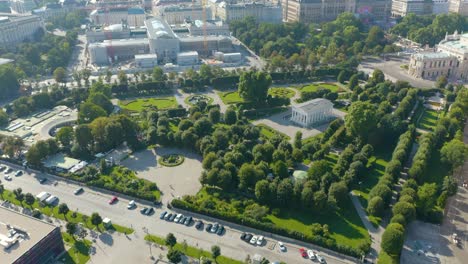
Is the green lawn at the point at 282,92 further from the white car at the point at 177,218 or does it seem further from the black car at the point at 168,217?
the black car at the point at 168,217

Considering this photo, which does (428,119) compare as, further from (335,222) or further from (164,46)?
(164,46)

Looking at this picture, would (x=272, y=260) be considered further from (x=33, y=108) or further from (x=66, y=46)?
(x=66, y=46)

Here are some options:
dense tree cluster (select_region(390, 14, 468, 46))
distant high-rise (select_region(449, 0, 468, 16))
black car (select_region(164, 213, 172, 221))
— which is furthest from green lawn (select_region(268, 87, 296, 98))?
distant high-rise (select_region(449, 0, 468, 16))

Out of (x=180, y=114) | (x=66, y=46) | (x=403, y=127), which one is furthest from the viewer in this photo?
(x=66, y=46)

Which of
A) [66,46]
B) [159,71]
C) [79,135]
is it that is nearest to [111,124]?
[79,135]

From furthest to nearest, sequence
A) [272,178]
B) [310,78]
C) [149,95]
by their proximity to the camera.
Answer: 1. [310,78]
2. [149,95]
3. [272,178]

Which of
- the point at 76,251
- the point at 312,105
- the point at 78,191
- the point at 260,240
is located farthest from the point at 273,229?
the point at 312,105
